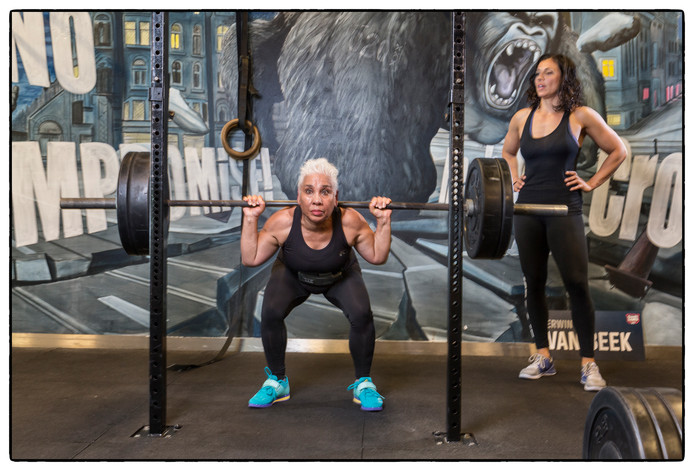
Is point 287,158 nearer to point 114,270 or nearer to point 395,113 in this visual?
point 395,113

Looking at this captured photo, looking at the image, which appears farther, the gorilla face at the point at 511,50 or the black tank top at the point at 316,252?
the gorilla face at the point at 511,50

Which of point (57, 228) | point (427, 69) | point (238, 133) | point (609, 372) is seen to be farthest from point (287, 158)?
point (609, 372)

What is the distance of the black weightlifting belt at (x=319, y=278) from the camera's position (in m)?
2.64

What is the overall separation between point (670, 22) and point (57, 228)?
423cm

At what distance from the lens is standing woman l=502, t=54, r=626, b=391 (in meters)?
2.90

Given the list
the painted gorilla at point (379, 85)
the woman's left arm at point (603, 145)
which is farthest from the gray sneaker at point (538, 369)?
the painted gorilla at point (379, 85)

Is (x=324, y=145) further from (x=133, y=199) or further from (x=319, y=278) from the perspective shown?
(x=133, y=199)

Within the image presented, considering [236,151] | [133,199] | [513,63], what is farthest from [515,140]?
[133,199]

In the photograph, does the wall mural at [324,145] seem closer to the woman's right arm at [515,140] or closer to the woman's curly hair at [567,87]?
the woman's right arm at [515,140]

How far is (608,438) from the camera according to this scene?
1.40 m

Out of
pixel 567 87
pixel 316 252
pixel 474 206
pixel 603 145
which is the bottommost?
pixel 316 252

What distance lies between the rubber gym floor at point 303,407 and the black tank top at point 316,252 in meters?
0.64

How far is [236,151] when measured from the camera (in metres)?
3.55

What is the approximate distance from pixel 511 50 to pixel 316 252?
199cm
